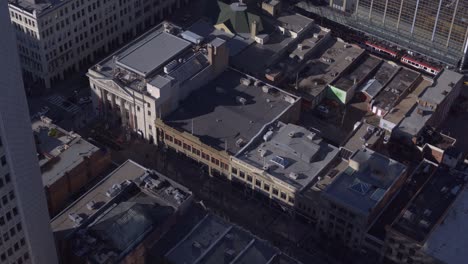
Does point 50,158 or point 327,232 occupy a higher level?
point 50,158

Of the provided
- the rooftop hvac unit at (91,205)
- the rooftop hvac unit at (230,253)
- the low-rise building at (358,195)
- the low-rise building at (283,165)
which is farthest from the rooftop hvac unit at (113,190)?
the low-rise building at (358,195)

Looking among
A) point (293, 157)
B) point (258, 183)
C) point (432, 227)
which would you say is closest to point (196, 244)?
point (258, 183)

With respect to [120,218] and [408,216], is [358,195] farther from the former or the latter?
[120,218]

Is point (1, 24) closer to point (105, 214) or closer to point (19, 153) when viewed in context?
point (19, 153)

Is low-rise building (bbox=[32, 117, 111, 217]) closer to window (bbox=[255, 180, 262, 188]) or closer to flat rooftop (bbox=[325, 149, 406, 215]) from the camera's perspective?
window (bbox=[255, 180, 262, 188])

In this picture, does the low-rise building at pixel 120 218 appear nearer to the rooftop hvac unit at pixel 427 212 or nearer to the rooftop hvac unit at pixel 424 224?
the rooftop hvac unit at pixel 424 224

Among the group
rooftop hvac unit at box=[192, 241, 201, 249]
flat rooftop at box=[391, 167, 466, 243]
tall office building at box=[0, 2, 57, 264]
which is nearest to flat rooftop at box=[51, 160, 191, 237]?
rooftop hvac unit at box=[192, 241, 201, 249]

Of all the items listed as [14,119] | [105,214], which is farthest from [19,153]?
[105,214]
